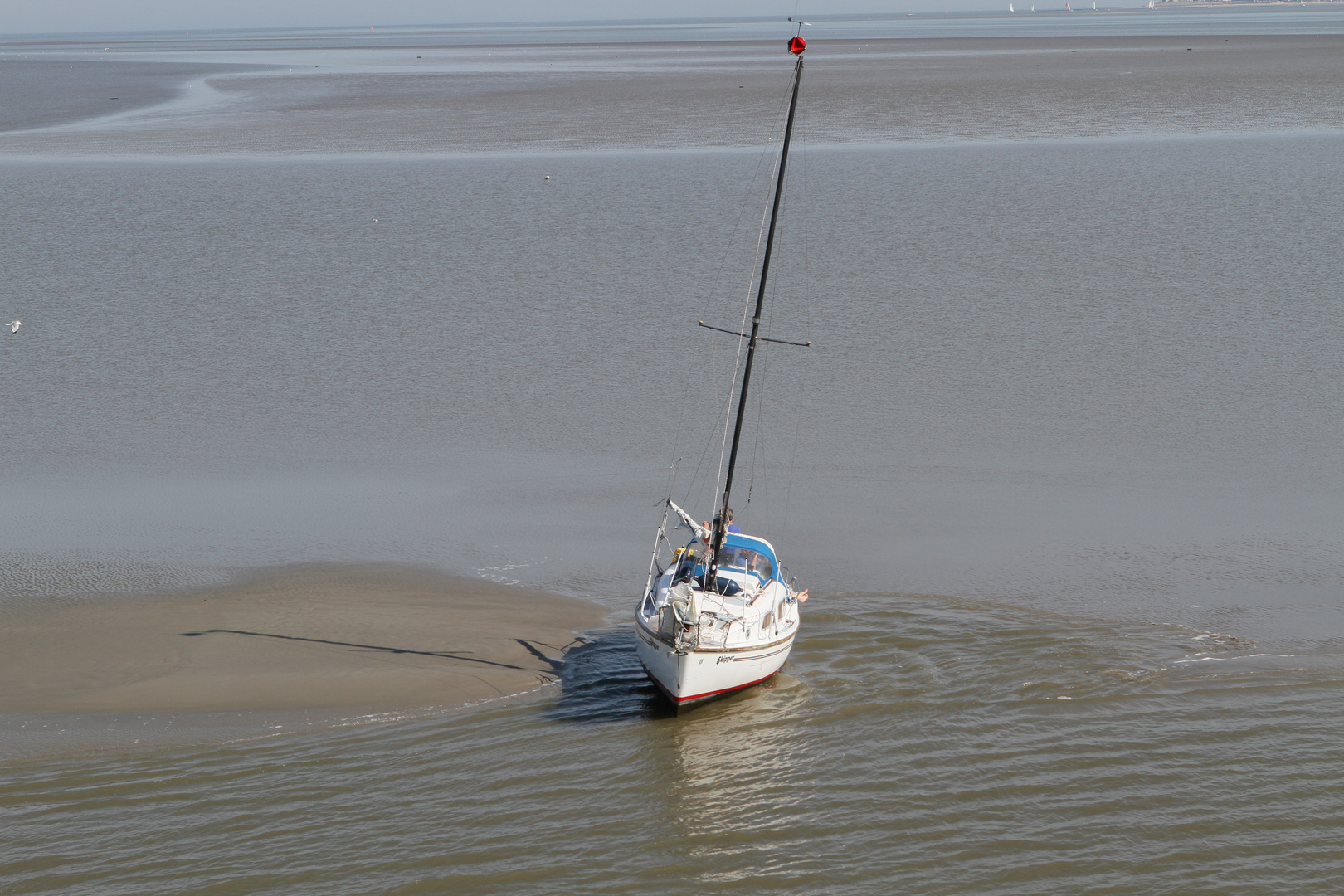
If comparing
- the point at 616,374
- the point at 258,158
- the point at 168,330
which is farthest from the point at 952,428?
the point at 258,158

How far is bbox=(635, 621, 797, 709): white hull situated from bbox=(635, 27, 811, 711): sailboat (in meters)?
0.01

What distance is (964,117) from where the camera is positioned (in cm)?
6612

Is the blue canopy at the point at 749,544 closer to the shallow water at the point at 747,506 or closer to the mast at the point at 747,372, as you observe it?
the mast at the point at 747,372

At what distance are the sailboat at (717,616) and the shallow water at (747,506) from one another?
23.0 inches

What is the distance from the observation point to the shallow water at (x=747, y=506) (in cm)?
1359

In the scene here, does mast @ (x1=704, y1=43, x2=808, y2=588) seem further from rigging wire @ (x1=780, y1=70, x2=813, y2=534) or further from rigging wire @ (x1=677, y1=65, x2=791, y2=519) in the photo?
rigging wire @ (x1=780, y1=70, x2=813, y2=534)

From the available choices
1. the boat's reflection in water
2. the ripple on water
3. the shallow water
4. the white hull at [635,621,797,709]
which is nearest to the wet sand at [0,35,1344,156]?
the shallow water

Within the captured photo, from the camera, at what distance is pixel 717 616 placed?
16.6 meters

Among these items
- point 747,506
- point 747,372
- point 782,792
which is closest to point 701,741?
point 782,792

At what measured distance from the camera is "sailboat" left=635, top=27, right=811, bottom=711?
15.9 metres

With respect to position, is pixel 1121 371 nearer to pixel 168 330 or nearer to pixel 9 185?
pixel 168 330

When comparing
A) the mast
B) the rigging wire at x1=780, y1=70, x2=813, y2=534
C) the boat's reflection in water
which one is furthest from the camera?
the rigging wire at x1=780, y1=70, x2=813, y2=534

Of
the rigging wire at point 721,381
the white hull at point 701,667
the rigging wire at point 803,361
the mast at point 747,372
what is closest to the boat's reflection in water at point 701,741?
the white hull at point 701,667

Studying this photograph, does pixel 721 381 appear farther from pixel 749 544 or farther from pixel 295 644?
pixel 295 644
